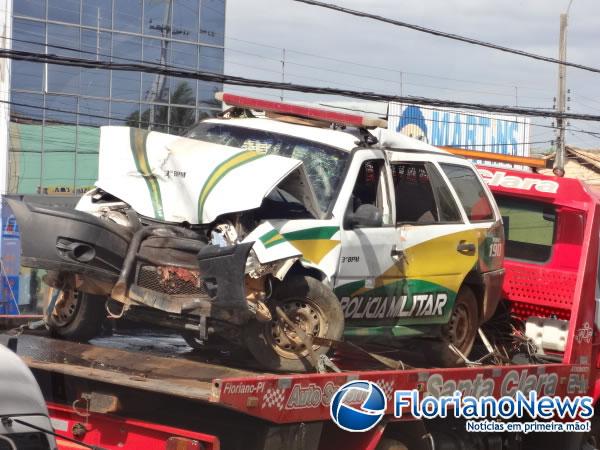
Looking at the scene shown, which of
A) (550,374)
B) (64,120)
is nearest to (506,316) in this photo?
(550,374)

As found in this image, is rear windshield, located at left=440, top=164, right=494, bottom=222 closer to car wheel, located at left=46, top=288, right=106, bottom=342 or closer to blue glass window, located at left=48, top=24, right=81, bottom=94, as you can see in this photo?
car wheel, located at left=46, top=288, right=106, bottom=342

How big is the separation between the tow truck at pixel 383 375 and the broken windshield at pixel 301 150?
132cm

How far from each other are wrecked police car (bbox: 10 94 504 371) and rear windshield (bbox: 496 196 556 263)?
157 centimetres

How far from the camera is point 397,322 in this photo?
8.52 metres

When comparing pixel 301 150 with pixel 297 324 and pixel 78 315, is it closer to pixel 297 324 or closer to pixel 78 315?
pixel 297 324

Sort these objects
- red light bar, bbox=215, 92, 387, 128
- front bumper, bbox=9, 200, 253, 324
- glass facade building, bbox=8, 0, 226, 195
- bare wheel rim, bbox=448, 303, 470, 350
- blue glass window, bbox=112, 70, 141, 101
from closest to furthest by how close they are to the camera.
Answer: front bumper, bbox=9, 200, 253, 324
red light bar, bbox=215, 92, 387, 128
bare wheel rim, bbox=448, 303, 470, 350
glass facade building, bbox=8, 0, 226, 195
blue glass window, bbox=112, 70, 141, 101

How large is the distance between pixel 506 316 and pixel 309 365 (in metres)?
3.91

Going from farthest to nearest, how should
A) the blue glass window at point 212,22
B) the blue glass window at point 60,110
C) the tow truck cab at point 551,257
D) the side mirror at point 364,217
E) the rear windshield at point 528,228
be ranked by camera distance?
the blue glass window at point 212,22
the blue glass window at point 60,110
the rear windshield at point 528,228
the tow truck cab at point 551,257
the side mirror at point 364,217

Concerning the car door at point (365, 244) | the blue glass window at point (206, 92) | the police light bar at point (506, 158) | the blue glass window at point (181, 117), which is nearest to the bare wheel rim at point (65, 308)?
the car door at point (365, 244)

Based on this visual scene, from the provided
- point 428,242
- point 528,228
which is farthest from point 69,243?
point 528,228

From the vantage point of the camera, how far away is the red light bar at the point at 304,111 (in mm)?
8328

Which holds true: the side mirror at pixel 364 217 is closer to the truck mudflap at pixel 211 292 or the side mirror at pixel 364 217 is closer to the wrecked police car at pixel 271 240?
the wrecked police car at pixel 271 240

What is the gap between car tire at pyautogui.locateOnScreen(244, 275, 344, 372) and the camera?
720cm

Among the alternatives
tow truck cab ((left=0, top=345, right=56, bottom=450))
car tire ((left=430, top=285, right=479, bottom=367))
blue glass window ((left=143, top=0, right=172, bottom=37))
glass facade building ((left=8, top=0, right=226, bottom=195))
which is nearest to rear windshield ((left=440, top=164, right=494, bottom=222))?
car tire ((left=430, top=285, right=479, bottom=367))
